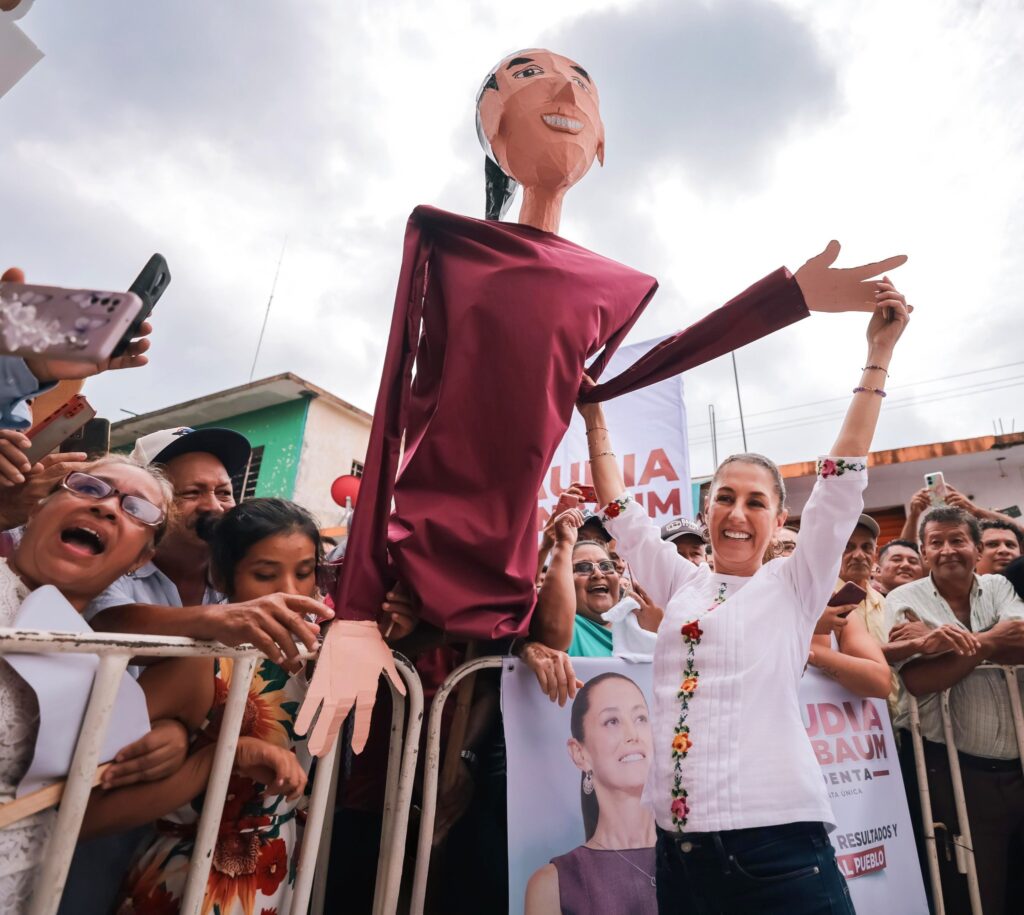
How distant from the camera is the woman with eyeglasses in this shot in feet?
3.59


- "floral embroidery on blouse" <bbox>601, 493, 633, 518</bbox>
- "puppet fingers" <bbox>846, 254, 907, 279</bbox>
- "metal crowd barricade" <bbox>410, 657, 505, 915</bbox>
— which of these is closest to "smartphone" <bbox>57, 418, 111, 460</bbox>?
"metal crowd barricade" <bbox>410, 657, 505, 915</bbox>

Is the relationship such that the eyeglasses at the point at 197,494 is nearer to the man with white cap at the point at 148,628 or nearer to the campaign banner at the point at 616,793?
the man with white cap at the point at 148,628

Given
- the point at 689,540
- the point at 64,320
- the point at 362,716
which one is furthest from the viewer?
the point at 689,540

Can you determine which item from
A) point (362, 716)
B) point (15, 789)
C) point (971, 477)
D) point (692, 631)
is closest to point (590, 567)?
point (692, 631)

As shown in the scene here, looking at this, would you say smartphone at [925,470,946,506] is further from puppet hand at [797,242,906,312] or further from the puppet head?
the puppet head

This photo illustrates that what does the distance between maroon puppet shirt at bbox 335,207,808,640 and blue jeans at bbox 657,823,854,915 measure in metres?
0.63

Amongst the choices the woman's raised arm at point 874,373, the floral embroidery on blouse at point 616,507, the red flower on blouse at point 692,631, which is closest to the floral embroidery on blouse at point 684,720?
the red flower on blouse at point 692,631

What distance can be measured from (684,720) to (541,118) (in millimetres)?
1790

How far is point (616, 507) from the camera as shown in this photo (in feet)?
6.30

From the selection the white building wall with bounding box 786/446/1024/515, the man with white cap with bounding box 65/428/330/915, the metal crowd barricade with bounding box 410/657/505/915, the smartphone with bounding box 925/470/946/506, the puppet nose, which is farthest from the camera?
the white building wall with bounding box 786/446/1024/515

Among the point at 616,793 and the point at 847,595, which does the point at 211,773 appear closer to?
the point at 616,793

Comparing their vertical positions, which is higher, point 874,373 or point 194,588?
point 874,373

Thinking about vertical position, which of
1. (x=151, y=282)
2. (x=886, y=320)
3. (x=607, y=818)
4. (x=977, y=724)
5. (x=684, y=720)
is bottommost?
(x=607, y=818)

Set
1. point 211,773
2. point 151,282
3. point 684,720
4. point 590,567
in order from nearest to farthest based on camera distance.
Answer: point 151,282 → point 211,773 → point 684,720 → point 590,567
